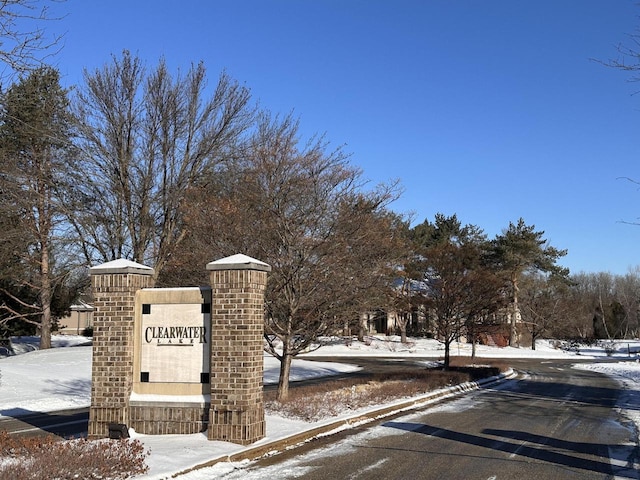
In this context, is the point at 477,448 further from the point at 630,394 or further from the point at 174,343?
the point at 630,394

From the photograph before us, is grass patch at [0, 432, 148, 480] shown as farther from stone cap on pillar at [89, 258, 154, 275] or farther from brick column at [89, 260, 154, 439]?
stone cap on pillar at [89, 258, 154, 275]

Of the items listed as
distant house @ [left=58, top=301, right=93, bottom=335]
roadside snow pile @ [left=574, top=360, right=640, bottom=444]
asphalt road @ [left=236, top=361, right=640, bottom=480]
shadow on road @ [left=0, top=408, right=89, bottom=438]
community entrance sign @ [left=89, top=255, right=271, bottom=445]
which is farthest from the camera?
distant house @ [left=58, top=301, right=93, bottom=335]

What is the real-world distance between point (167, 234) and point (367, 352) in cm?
2851

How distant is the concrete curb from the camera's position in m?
8.83

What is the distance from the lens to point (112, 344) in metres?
Answer: 10.3

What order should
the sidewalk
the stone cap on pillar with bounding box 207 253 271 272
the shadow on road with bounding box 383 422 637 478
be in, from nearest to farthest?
1. the sidewalk
2. the shadow on road with bounding box 383 422 637 478
3. the stone cap on pillar with bounding box 207 253 271 272

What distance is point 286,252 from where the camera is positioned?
15.1m

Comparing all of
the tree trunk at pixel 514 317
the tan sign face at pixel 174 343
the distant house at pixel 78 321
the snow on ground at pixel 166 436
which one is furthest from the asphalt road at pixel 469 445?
the distant house at pixel 78 321

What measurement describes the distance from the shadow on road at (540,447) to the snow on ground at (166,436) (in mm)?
2274

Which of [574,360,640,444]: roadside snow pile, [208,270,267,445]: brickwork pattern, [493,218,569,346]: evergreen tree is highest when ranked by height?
[493,218,569,346]: evergreen tree

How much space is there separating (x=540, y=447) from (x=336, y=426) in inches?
149

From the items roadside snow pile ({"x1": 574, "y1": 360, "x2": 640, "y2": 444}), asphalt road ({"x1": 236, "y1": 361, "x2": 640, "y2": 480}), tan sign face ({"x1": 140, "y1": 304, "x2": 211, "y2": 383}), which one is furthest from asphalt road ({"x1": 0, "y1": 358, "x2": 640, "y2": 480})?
tan sign face ({"x1": 140, "y1": 304, "x2": 211, "y2": 383})

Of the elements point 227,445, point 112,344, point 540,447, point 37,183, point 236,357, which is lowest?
point 540,447

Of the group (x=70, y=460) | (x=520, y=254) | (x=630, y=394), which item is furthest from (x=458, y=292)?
(x=520, y=254)
